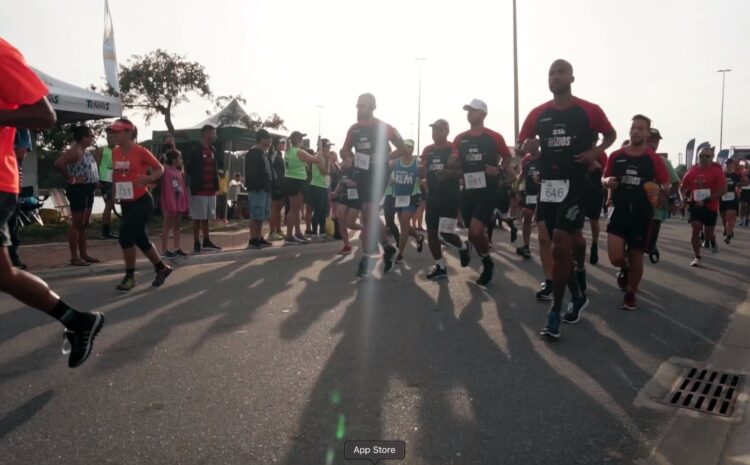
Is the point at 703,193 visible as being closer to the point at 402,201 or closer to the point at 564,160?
the point at 402,201

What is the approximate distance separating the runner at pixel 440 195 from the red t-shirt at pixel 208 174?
3627 millimetres

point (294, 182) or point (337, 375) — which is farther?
point (294, 182)

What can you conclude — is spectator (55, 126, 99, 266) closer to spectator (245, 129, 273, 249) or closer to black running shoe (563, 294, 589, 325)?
spectator (245, 129, 273, 249)

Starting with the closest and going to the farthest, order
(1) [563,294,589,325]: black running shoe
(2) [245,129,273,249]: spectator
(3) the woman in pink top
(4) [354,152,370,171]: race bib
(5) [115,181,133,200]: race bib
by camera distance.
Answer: (1) [563,294,589,325]: black running shoe → (5) [115,181,133,200]: race bib → (4) [354,152,370,171]: race bib → (3) the woman in pink top → (2) [245,129,273,249]: spectator

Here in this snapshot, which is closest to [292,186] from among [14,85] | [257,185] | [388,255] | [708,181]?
[257,185]

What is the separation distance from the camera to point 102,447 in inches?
112

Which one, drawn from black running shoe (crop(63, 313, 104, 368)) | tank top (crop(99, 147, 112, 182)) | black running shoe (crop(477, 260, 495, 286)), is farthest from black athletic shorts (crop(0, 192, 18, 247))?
tank top (crop(99, 147, 112, 182))

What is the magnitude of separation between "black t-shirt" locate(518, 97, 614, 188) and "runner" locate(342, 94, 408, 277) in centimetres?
277

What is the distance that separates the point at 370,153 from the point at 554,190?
3154 millimetres

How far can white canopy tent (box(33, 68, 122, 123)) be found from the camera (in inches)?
467

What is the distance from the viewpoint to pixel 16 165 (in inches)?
128

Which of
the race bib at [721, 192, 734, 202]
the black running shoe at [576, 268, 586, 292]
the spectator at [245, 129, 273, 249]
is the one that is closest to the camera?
the black running shoe at [576, 268, 586, 292]

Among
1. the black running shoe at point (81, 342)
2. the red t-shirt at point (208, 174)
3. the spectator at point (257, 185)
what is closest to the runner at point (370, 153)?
the red t-shirt at point (208, 174)

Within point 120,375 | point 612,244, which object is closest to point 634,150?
point 612,244
